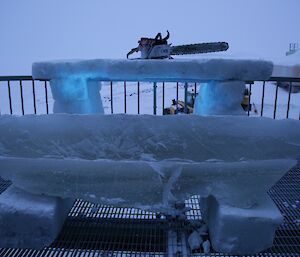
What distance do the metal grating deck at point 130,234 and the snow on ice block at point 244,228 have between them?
0.08m

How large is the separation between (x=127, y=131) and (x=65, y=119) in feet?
1.16

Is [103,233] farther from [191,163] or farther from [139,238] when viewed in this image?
[191,163]

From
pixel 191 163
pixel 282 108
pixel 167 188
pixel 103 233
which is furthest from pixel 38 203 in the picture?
pixel 282 108

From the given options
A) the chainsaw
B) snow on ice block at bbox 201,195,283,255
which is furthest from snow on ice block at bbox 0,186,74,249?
the chainsaw

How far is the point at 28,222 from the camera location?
180 centimetres

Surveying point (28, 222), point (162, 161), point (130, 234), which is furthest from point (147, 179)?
point (28, 222)

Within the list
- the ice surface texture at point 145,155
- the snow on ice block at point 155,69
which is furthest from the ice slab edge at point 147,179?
the snow on ice block at point 155,69

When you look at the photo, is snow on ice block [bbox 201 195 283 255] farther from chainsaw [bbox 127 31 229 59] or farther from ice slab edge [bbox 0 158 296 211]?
chainsaw [bbox 127 31 229 59]

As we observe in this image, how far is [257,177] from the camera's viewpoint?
177 cm

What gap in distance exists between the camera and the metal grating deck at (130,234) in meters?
1.79

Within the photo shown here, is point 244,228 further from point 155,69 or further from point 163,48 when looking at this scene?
point 163,48

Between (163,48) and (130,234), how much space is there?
4.04 ft

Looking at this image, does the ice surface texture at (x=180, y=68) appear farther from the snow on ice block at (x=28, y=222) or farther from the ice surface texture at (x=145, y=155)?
the snow on ice block at (x=28, y=222)

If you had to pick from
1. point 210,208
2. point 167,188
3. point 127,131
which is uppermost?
point 127,131
